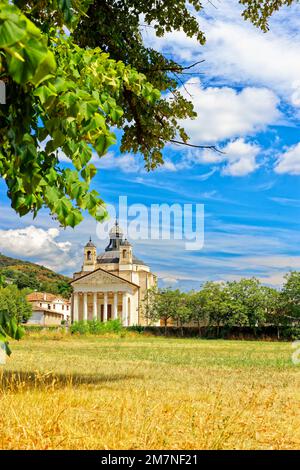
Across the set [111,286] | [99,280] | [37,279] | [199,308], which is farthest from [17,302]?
[37,279]

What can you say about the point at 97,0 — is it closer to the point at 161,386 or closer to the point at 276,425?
the point at 161,386

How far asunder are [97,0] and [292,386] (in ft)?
29.2

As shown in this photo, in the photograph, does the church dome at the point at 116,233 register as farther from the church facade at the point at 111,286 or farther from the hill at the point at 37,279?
the hill at the point at 37,279

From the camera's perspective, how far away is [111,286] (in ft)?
355

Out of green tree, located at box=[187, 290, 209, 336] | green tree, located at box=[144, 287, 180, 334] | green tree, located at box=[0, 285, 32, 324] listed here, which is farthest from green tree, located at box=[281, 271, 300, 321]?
green tree, located at box=[0, 285, 32, 324]

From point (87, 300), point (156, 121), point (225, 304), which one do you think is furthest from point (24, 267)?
point (156, 121)

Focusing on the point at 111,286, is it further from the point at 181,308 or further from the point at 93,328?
the point at 93,328

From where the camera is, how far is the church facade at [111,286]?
107m

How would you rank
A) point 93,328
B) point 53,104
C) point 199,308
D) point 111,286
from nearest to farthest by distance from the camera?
point 53,104
point 93,328
point 199,308
point 111,286

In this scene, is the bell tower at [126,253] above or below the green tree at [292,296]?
above

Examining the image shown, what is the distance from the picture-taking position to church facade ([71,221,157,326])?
352 ft

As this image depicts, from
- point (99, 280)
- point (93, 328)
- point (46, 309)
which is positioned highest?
point (99, 280)

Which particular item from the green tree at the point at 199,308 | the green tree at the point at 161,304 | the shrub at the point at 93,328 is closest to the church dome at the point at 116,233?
the green tree at the point at 161,304

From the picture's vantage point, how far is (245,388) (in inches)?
422
